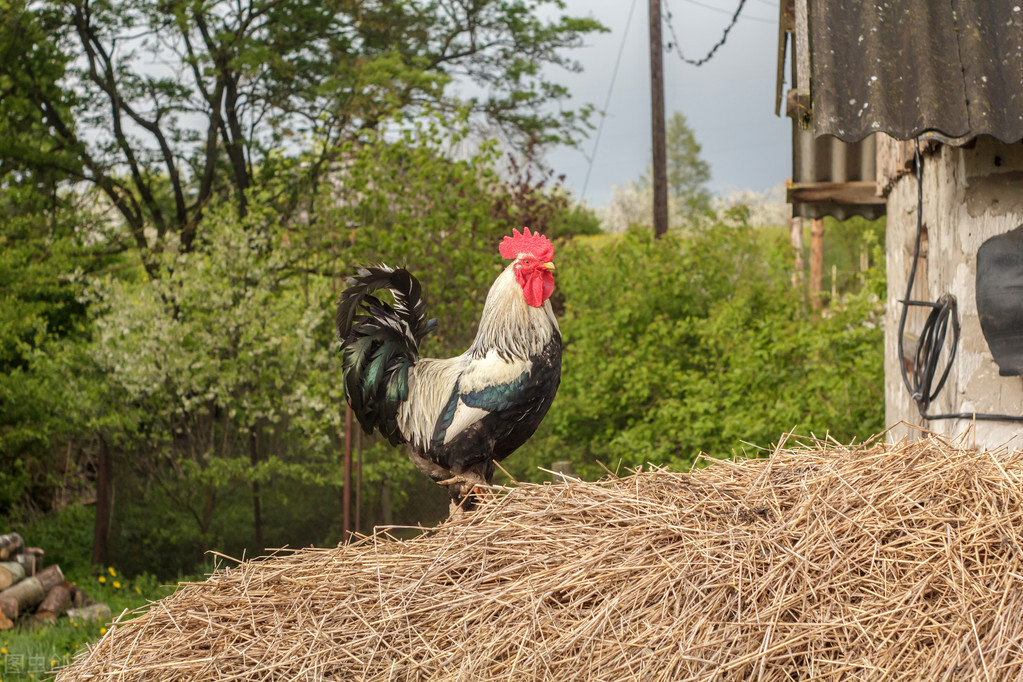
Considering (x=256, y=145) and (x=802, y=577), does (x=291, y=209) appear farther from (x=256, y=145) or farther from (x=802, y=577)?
(x=802, y=577)

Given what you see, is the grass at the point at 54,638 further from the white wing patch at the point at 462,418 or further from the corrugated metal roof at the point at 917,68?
the corrugated metal roof at the point at 917,68

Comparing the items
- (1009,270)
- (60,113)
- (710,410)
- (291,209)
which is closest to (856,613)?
(1009,270)

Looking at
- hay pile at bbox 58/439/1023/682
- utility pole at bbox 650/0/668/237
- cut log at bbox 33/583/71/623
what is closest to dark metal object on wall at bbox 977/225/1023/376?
hay pile at bbox 58/439/1023/682

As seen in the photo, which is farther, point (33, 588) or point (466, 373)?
point (33, 588)

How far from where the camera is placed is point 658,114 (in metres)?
13.7

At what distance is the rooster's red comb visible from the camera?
3.68 m

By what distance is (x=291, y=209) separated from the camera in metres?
10.9

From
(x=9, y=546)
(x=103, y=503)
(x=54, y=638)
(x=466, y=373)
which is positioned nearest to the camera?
(x=466, y=373)

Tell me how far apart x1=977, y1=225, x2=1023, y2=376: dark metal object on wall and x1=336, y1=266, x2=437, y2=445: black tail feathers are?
2390 mm

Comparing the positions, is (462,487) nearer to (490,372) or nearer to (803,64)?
(490,372)

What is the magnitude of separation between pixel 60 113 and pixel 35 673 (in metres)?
10.1

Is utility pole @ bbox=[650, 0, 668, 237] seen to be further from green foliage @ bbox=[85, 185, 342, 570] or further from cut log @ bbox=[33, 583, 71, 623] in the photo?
cut log @ bbox=[33, 583, 71, 623]

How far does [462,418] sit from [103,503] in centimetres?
593

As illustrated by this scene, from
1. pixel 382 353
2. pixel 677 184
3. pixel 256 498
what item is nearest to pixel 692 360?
pixel 256 498
